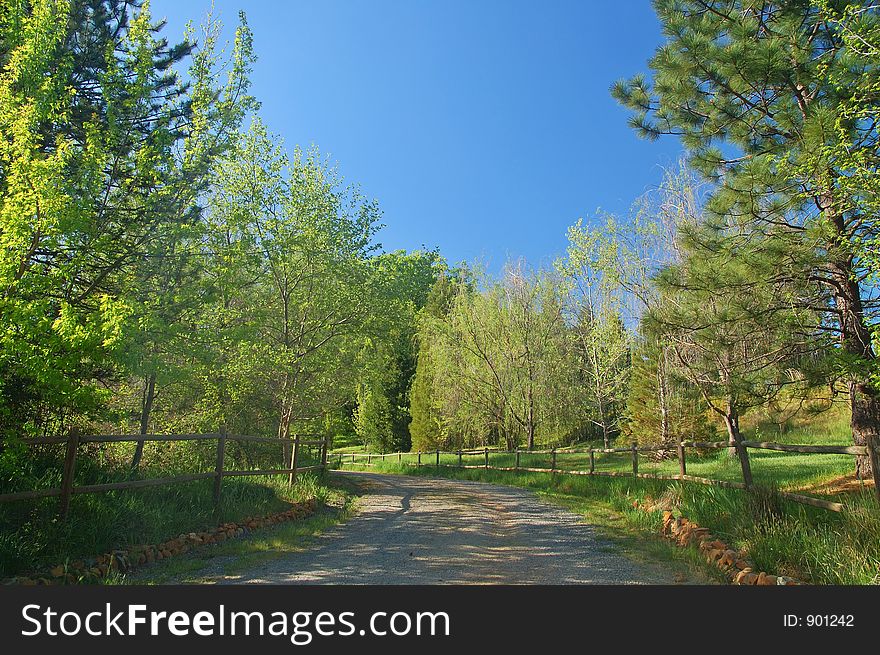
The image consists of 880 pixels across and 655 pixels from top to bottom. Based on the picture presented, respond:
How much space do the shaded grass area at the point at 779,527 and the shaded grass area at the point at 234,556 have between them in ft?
16.5

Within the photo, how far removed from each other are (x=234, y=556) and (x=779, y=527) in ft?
21.0

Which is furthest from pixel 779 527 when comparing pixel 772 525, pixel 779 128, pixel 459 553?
pixel 779 128

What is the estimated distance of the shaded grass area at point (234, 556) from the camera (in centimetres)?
612

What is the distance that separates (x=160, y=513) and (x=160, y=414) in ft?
18.7

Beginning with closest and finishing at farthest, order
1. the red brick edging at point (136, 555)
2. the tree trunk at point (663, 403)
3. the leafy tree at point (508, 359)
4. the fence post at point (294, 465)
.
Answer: the red brick edging at point (136, 555), the fence post at point (294, 465), the tree trunk at point (663, 403), the leafy tree at point (508, 359)

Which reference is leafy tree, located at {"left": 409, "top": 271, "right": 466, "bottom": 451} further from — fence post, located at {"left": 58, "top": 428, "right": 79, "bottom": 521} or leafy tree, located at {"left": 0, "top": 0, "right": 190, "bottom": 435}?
fence post, located at {"left": 58, "top": 428, "right": 79, "bottom": 521}

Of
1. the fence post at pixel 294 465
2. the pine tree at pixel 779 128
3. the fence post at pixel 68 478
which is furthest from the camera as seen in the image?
the fence post at pixel 294 465

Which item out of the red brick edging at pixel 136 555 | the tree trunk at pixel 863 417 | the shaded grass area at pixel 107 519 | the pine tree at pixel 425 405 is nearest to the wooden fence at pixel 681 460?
the tree trunk at pixel 863 417

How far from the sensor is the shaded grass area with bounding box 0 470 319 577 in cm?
577

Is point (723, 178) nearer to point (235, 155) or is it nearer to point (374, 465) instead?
point (235, 155)

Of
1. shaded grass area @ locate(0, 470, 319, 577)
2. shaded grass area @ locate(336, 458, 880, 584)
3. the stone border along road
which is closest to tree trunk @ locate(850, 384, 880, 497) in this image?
shaded grass area @ locate(336, 458, 880, 584)

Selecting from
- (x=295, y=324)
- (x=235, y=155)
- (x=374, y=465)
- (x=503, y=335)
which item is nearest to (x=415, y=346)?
(x=374, y=465)

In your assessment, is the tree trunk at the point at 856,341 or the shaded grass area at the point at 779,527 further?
the tree trunk at the point at 856,341

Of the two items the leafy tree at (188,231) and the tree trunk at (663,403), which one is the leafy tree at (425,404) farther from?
the leafy tree at (188,231)
